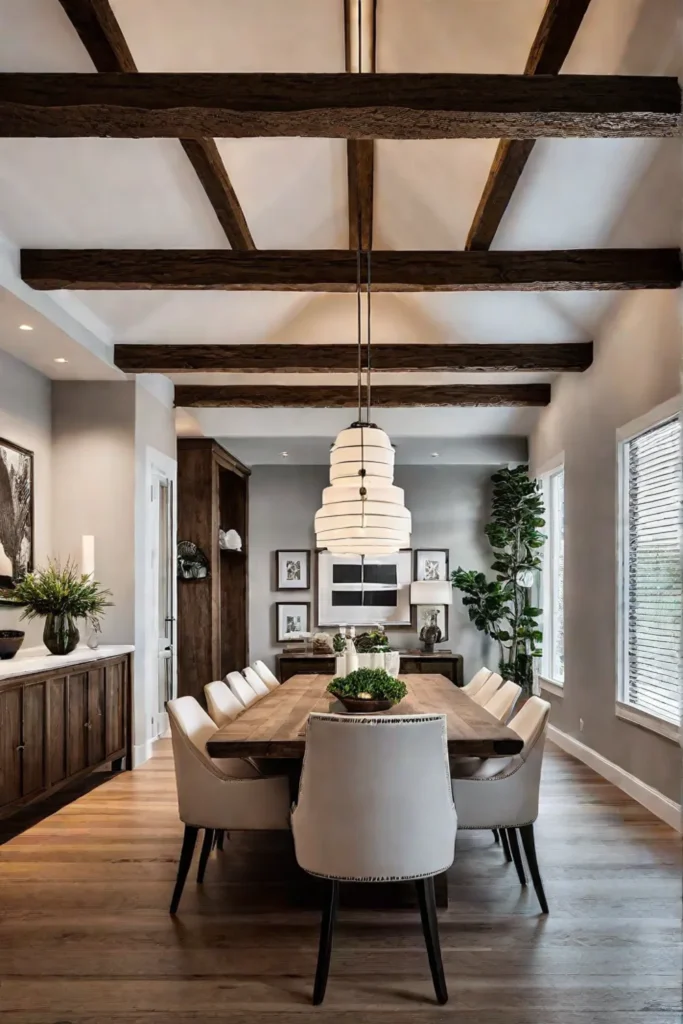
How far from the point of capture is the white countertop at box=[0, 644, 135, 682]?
175 inches

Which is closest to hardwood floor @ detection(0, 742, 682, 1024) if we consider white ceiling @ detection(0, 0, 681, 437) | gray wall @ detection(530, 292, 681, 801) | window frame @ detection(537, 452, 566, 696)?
gray wall @ detection(530, 292, 681, 801)

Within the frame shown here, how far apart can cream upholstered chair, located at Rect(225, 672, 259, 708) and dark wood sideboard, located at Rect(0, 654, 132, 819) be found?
992 millimetres

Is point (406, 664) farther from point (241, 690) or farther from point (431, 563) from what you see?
point (241, 690)

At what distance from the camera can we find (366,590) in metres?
9.99

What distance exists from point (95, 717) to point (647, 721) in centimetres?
328

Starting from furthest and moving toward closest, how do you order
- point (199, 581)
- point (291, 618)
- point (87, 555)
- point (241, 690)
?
1. point (291, 618)
2. point (199, 581)
3. point (87, 555)
4. point (241, 690)

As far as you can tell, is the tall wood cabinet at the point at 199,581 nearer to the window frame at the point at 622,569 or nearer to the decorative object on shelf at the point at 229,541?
the decorative object on shelf at the point at 229,541

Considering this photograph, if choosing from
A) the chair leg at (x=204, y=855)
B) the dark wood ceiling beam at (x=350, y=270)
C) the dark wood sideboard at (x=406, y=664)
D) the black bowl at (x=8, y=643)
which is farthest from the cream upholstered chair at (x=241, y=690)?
the dark wood sideboard at (x=406, y=664)

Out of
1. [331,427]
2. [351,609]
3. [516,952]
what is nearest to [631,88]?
[516,952]

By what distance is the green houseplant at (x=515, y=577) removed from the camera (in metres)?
8.22

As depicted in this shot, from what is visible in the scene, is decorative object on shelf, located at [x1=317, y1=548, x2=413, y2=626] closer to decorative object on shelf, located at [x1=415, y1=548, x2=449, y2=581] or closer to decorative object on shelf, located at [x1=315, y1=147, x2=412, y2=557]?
decorative object on shelf, located at [x1=415, y1=548, x2=449, y2=581]

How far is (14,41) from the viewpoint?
3244 millimetres

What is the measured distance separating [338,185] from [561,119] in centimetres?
261

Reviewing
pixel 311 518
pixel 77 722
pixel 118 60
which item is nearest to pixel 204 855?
pixel 77 722
